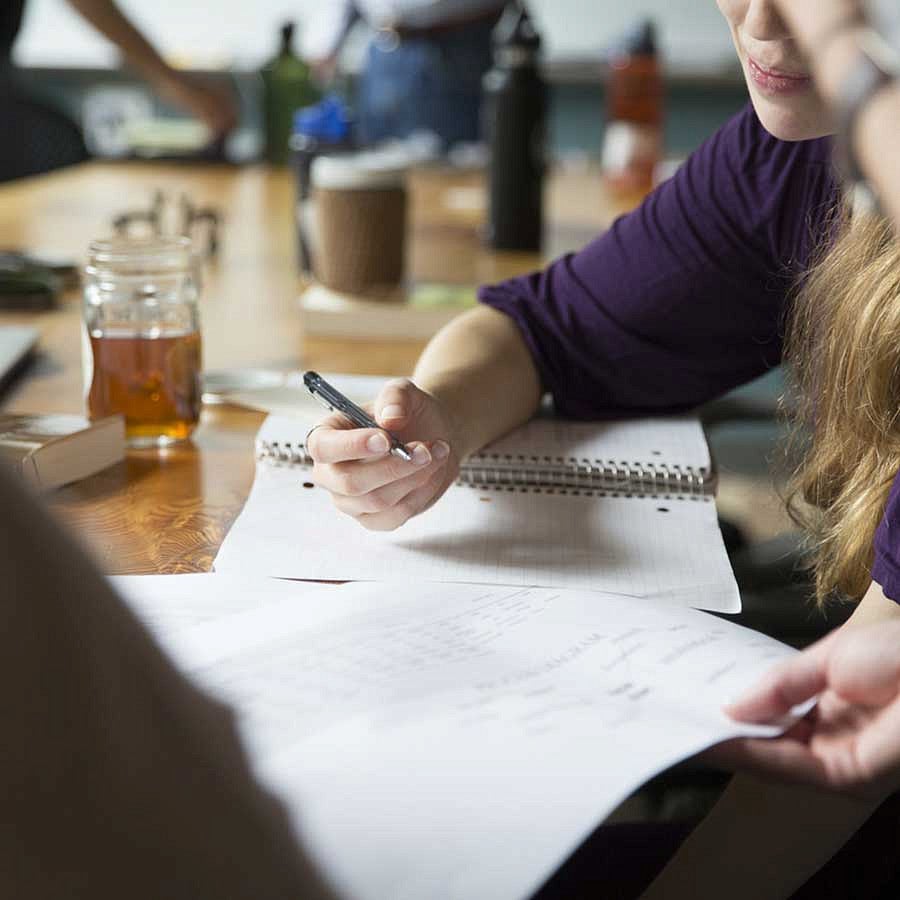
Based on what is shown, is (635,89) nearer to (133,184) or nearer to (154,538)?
(133,184)

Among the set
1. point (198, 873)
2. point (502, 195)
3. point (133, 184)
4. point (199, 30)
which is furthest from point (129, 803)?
point (199, 30)

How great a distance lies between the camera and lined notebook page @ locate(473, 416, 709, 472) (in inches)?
39.1

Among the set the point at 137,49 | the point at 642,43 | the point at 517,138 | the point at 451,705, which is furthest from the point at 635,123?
the point at 451,705

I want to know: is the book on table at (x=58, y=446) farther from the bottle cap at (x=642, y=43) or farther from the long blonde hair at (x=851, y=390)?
the bottle cap at (x=642, y=43)

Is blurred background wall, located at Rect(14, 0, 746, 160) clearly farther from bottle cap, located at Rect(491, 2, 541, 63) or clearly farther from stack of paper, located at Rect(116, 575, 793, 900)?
stack of paper, located at Rect(116, 575, 793, 900)

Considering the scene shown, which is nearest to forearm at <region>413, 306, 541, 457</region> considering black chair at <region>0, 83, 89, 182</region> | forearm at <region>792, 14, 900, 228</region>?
forearm at <region>792, 14, 900, 228</region>

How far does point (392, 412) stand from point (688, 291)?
1.16 feet

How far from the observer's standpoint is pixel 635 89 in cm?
254

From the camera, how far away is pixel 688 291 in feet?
3.67

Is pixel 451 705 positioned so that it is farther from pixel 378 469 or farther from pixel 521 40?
pixel 521 40

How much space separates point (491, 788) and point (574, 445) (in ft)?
1.75

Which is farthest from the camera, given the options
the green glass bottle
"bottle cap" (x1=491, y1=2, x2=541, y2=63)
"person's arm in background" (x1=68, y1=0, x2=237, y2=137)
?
the green glass bottle

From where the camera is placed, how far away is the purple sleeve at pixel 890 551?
717 millimetres

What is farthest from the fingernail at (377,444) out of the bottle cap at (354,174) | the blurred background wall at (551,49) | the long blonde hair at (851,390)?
the blurred background wall at (551,49)
